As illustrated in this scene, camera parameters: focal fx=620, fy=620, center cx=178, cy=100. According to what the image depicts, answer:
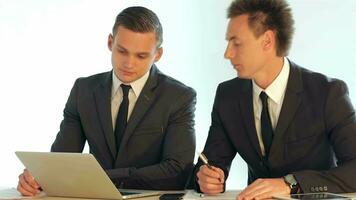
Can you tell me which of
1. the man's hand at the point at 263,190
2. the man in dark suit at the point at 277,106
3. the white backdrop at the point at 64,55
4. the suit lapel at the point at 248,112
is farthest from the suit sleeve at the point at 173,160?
the white backdrop at the point at 64,55

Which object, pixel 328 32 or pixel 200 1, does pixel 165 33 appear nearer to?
pixel 200 1

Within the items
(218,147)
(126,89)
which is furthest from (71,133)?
(218,147)

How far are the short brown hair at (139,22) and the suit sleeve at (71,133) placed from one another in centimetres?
37

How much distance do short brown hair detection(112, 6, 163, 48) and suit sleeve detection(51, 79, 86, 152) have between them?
1.21 feet

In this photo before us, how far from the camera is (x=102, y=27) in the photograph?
3.62 meters

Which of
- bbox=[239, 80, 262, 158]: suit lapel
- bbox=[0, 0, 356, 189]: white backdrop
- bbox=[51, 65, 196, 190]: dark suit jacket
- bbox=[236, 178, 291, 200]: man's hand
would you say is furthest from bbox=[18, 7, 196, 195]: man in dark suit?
bbox=[0, 0, 356, 189]: white backdrop

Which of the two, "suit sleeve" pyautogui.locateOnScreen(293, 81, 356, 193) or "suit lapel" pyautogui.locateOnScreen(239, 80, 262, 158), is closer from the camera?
"suit sleeve" pyautogui.locateOnScreen(293, 81, 356, 193)

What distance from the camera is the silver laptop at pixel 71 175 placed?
190cm

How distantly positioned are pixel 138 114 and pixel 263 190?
0.76 metres

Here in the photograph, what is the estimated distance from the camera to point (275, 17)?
234 cm

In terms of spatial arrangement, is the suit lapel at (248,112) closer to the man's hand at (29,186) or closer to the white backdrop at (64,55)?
the man's hand at (29,186)

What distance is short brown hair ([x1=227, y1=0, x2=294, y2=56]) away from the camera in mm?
2328

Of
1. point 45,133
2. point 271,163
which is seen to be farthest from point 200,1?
point 271,163

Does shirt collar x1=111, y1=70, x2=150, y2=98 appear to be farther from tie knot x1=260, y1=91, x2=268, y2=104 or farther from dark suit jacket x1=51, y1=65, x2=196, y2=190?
tie knot x1=260, y1=91, x2=268, y2=104
